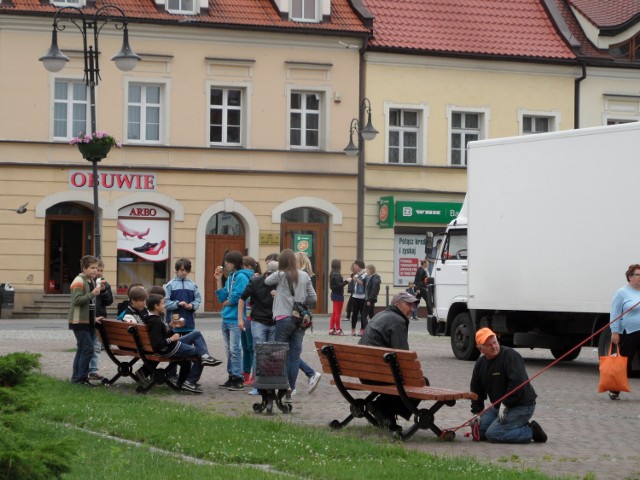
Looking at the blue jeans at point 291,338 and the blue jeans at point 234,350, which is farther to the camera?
the blue jeans at point 234,350

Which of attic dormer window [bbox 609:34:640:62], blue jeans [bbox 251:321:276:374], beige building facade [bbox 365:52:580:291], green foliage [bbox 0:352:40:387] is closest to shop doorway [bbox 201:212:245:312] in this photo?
beige building facade [bbox 365:52:580:291]

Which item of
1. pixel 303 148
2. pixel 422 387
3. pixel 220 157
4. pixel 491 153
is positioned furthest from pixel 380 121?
pixel 422 387

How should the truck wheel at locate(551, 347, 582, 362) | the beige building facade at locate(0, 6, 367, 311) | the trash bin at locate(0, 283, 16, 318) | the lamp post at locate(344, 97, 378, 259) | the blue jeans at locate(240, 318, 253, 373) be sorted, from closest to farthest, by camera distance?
the blue jeans at locate(240, 318, 253, 373) < the truck wheel at locate(551, 347, 582, 362) < the trash bin at locate(0, 283, 16, 318) < the beige building facade at locate(0, 6, 367, 311) < the lamp post at locate(344, 97, 378, 259)

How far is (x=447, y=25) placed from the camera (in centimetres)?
4459

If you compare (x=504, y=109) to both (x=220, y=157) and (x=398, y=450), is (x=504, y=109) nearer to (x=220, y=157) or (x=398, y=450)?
(x=220, y=157)

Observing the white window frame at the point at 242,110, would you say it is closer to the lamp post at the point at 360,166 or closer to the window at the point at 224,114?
the window at the point at 224,114

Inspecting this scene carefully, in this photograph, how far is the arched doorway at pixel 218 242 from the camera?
135 feet

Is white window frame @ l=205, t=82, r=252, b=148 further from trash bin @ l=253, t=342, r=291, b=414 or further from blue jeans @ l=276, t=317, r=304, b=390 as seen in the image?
trash bin @ l=253, t=342, r=291, b=414

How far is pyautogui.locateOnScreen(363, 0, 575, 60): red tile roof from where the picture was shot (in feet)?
143

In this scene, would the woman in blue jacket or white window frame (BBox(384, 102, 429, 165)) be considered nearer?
the woman in blue jacket

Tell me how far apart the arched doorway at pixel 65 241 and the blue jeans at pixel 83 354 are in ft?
73.1

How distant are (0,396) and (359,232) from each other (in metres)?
33.6

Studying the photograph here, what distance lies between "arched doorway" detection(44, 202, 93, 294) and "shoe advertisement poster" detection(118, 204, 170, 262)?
107 centimetres

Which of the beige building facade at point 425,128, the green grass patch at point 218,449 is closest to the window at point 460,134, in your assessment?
the beige building facade at point 425,128
